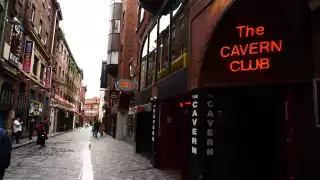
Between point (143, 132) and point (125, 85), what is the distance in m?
5.97

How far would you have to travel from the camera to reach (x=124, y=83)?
776 inches

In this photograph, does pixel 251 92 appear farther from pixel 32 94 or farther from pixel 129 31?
pixel 32 94

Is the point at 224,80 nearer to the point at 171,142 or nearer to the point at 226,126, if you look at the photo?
the point at 226,126

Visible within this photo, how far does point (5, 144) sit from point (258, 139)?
19.5 ft

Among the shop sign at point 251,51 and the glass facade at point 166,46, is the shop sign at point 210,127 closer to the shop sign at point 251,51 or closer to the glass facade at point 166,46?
the shop sign at point 251,51

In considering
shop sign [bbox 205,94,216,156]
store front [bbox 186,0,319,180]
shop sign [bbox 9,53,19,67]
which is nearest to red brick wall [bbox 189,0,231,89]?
store front [bbox 186,0,319,180]

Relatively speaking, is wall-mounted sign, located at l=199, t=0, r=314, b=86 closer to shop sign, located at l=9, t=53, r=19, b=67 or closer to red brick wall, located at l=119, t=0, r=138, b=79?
shop sign, located at l=9, t=53, r=19, b=67

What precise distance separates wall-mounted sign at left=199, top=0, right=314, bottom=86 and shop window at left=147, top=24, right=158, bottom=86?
7.15 m

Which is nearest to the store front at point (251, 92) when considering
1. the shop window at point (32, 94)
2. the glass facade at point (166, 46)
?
the glass facade at point (166, 46)

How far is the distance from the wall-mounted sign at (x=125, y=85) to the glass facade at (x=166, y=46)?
4095 mm

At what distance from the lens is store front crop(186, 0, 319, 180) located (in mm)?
5328

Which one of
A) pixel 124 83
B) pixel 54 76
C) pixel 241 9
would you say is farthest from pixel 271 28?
pixel 54 76

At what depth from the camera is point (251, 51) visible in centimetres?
584

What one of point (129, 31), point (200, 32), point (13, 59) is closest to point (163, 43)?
point (200, 32)
